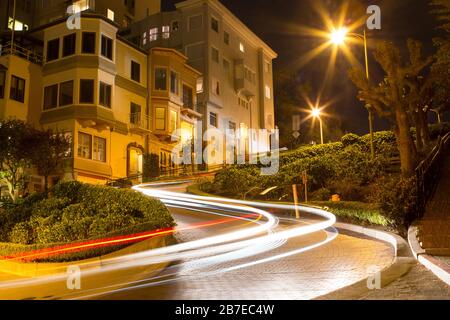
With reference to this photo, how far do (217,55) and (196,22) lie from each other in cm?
409

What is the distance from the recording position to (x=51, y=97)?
35.3 meters

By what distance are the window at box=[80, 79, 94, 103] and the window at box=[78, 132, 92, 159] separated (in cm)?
262

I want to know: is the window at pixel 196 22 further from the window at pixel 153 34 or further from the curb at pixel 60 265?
the curb at pixel 60 265

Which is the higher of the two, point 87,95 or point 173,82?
point 173,82

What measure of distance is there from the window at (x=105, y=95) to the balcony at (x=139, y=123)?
3.46m

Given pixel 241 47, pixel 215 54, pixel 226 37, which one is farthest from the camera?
pixel 241 47

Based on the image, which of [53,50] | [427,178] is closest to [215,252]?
[427,178]

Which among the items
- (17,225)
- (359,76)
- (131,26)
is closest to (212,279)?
(17,225)

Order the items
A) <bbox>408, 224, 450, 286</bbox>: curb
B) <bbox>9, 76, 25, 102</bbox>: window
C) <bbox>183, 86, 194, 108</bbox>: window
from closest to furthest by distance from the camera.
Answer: <bbox>408, 224, 450, 286</bbox>: curb < <bbox>9, 76, 25, 102</bbox>: window < <bbox>183, 86, 194, 108</bbox>: window

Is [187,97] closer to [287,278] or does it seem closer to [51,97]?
[51,97]

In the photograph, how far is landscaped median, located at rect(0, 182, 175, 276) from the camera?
13344 mm

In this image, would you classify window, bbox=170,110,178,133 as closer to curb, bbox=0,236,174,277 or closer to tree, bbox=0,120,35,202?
tree, bbox=0,120,35,202

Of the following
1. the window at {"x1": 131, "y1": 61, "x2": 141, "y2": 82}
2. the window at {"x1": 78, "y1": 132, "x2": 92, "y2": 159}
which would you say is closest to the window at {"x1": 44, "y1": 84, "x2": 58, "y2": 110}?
the window at {"x1": 78, "y1": 132, "x2": 92, "y2": 159}
